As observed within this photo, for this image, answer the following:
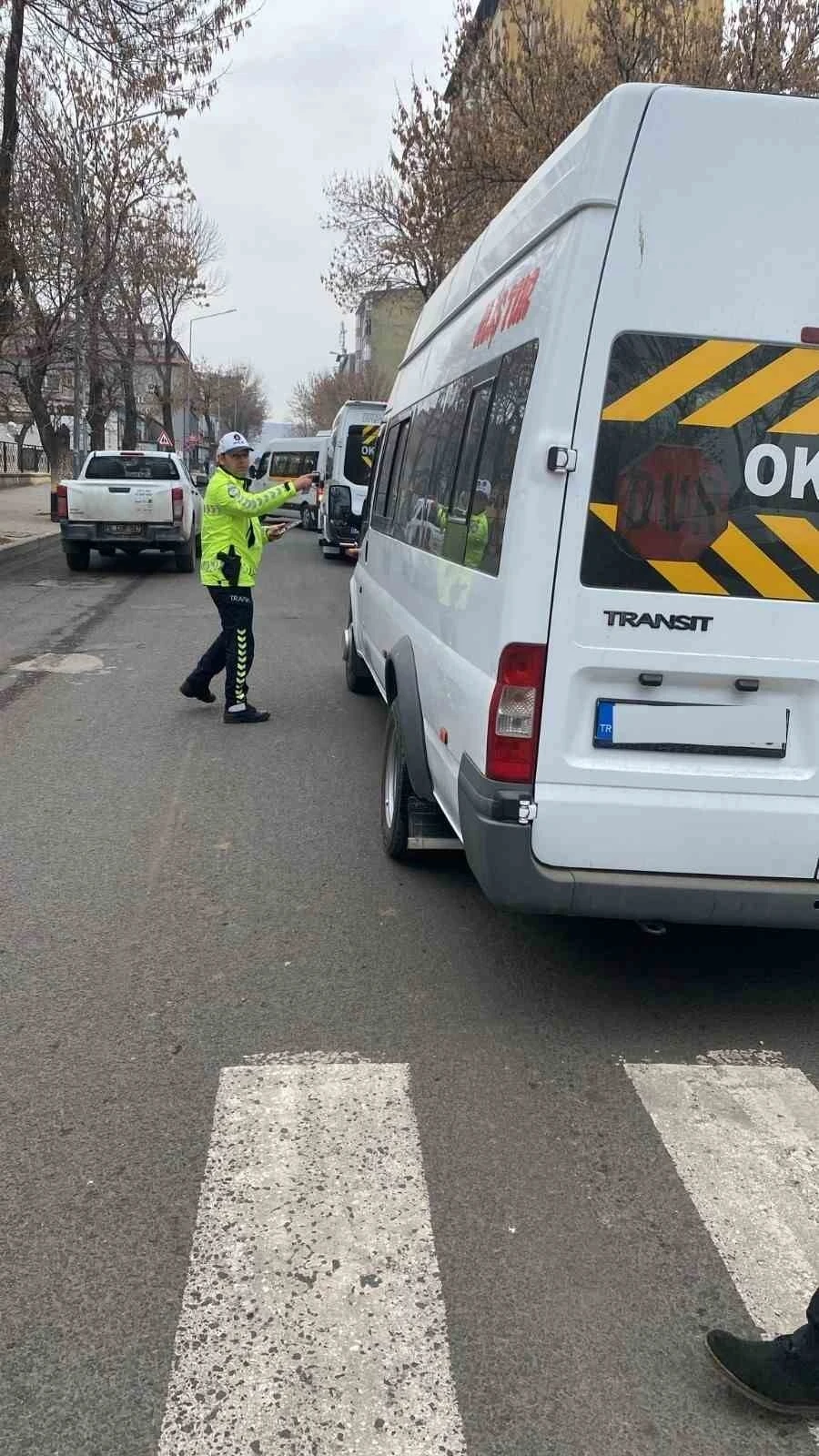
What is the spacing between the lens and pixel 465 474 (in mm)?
4254

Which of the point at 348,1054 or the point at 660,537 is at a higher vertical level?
the point at 660,537

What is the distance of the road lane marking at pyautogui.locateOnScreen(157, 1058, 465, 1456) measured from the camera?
2170 millimetres

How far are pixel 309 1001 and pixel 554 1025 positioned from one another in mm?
874

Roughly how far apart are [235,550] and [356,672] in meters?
1.64

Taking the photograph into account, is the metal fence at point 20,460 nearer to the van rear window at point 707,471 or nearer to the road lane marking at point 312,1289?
the van rear window at point 707,471

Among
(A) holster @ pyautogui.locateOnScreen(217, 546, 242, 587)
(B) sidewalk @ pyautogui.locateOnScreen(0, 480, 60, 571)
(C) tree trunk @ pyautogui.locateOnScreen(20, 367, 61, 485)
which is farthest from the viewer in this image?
(C) tree trunk @ pyautogui.locateOnScreen(20, 367, 61, 485)

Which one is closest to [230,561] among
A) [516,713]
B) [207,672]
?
[207,672]

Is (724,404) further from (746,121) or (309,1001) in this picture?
(309,1001)

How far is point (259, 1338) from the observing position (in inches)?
93.4

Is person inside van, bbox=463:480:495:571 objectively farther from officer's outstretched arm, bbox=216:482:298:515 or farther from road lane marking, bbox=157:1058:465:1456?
officer's outstretched arm, bbox=216:482:298:515

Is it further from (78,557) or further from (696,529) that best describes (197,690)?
(78,557)

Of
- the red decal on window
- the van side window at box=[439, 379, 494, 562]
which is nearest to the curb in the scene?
the van side window at box=[439, 379, 494, 562]

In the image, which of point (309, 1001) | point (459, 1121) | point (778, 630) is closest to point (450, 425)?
point (778, 630)

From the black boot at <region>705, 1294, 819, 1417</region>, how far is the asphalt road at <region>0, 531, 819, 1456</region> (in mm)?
63
